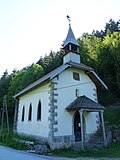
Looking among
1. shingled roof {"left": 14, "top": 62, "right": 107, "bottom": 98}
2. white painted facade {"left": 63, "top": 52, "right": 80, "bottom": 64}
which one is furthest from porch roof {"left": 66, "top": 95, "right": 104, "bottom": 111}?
white painted facade {"left": 63, "top": 52, "right": 80, "bottom": 64}

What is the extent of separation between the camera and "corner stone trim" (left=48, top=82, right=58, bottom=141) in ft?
47.7

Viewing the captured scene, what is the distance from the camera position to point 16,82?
3897cm

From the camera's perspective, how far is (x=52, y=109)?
1501cm

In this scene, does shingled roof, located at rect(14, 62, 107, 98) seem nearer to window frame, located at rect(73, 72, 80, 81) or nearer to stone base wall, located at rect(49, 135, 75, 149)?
window frame, located at rect(73, 72, 80, 81)

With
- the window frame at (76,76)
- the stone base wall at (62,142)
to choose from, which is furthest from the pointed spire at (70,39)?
the stone base wall at (62,142)

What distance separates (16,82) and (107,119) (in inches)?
880

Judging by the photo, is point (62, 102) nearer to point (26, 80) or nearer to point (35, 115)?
point (35, 115)

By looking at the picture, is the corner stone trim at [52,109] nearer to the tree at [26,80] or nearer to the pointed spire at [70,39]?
the pointed spire at [70,39]

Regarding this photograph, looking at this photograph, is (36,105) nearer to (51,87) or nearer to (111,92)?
(51,87)

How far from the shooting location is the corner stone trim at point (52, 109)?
14535 mm

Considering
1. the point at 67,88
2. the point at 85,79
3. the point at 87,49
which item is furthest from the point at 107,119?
the point at 87,49

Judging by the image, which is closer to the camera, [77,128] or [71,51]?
[77,128]

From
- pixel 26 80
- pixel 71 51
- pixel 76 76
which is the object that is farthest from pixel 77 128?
pixel 26 80

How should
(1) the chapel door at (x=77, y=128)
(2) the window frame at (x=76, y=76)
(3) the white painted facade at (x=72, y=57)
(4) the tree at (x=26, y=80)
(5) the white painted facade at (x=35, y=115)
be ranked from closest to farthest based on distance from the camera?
1. (5) the white painted facade at (x=35, y=115)
2. (1) the chapel door at (x=77, y=128)
3. (2) the window frame at (x=76, y=76)
4. (3) the white painted facade at (x=72, y=57)
5. (4) the tree at (x=26, y=80)
